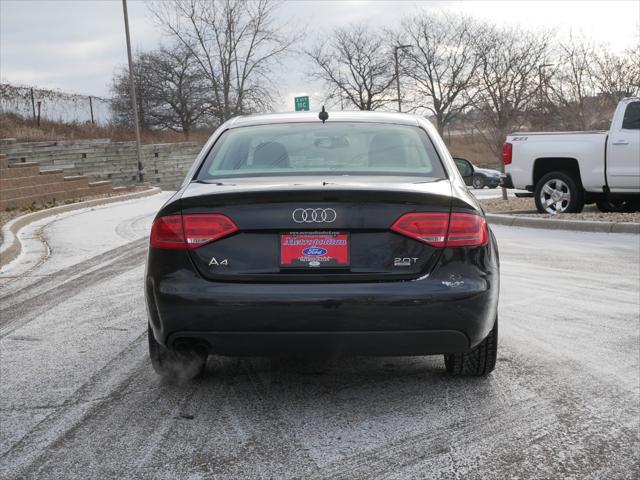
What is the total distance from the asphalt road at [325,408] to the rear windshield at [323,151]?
1.21 m

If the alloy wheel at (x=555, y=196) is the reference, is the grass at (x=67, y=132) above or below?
above

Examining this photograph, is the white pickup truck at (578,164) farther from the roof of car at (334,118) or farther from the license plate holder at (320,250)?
the license plate holder at (320,250)

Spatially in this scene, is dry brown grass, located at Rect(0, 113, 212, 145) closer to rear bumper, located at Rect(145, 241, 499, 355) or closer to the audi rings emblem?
rear bumper, located at Rect(145, 241, 499, 355)

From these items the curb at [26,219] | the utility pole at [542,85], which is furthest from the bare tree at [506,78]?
the curb at [26,219]

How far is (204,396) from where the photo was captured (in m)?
4.17

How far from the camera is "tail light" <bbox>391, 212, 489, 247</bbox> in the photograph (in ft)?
12.0

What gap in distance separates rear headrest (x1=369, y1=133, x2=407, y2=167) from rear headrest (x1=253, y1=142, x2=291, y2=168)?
1.62 feet

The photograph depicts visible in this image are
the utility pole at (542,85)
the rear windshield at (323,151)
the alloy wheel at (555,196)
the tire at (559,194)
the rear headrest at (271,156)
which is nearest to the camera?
the rear windshield at (323,151)

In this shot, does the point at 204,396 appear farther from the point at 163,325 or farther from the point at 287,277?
the point at 287,277

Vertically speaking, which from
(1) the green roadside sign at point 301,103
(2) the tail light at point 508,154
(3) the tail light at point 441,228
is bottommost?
(2) the tail light at point 508,154

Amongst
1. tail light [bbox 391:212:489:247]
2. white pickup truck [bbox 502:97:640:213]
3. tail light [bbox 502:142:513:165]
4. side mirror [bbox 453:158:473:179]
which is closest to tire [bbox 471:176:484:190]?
white pickup truck [bbox 502:97:640:213]

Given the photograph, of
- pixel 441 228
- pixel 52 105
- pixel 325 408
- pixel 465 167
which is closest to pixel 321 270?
pixel 441 228

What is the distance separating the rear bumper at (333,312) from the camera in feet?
11.6

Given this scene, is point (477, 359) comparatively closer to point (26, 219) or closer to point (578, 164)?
point (578, 164)
